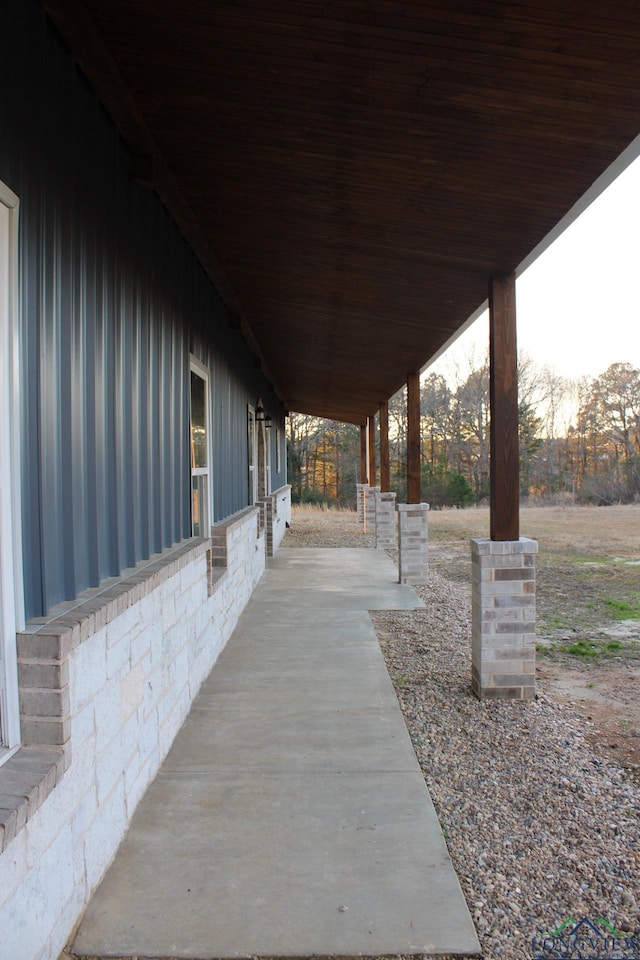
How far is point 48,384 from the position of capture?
91.4 inches

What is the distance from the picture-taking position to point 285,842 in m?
2.70

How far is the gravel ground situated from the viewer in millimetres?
2305

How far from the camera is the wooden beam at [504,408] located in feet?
15.0

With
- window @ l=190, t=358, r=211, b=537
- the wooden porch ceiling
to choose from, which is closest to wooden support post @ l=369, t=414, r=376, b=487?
window @ l=190, t=358, r=211, b=537

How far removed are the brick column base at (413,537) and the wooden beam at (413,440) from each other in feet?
0.48

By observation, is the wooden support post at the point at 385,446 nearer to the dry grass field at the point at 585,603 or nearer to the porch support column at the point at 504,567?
the dry grass field at the point at 585,603

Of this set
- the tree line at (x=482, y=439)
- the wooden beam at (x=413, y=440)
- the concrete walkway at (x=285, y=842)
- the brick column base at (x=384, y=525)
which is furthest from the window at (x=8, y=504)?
the tree line at (x=482, y=439)

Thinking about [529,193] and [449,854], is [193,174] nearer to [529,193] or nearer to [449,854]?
[529,193]

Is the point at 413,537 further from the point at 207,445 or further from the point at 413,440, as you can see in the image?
the point at 207,445

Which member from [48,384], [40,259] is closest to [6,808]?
[48,384]

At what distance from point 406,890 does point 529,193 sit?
312 cm

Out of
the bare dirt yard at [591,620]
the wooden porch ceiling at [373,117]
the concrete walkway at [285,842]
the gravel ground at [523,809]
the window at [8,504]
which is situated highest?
Answer: the wooden porch ceiling at [373,117]

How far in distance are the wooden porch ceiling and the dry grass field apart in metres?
2.98

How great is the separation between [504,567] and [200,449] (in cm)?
256
